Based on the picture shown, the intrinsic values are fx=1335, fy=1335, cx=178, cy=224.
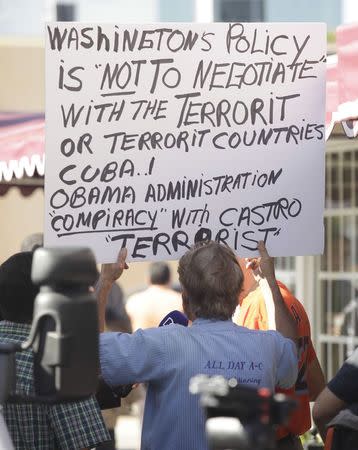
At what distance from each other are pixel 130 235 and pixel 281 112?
2.65 ft

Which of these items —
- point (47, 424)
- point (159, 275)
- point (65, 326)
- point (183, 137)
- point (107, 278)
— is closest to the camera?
point (65, 326)

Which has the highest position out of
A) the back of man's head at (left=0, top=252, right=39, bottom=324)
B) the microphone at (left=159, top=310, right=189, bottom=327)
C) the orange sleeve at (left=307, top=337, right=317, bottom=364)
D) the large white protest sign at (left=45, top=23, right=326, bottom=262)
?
the large white protest sign at (left=45, top=23, right=326, bottom=262)

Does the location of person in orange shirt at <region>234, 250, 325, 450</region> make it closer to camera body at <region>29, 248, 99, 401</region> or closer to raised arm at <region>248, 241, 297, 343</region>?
raised arm at <region>248, 241, 297, 343</region>

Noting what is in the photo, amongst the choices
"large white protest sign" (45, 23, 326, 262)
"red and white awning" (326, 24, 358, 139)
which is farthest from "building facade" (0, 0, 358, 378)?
"large white protest sign" (45, 23, 326, 262)

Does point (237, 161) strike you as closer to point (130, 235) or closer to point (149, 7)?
point (130, 235)

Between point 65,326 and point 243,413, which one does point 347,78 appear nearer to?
point 65,326

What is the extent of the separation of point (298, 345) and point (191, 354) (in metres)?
1.04

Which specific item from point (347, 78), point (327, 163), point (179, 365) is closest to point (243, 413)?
point (179, 365)

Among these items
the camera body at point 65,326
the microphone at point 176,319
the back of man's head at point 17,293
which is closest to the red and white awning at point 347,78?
the microphone at point 176,319

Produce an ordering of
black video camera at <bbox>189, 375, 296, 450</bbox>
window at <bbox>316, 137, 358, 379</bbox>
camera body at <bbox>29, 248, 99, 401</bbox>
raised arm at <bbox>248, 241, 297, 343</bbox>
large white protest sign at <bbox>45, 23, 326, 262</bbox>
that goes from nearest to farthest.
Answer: black video camera at <bbox>189, 375, 296, 450</bbox> < camera body at <bbox>29, 248, 99, 401</bbox> < large white protest sign at <bbox>45, 23, 326, 262</bbox> < raised arm at <bbox>248, 241, 297, 343</bbox> < window at <bbox>316, 137, 358, 379</bbox>

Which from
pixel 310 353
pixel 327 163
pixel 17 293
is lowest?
pixel 310 353

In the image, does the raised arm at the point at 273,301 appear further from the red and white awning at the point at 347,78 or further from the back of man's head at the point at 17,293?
the back of man's head at the point at 17,293

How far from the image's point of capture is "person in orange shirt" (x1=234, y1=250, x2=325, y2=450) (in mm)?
5578

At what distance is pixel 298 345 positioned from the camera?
18.5 ft
